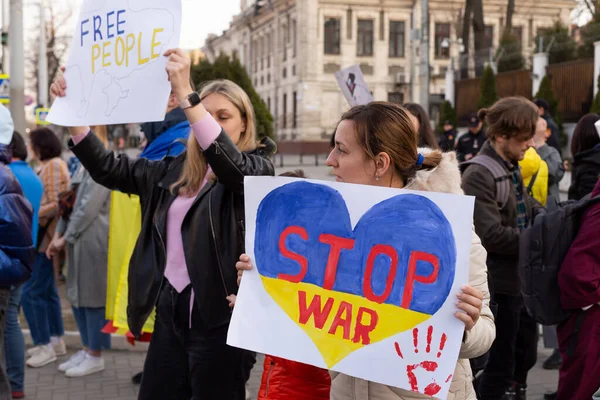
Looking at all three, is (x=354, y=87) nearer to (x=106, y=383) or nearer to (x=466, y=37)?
(x=106, y=383)

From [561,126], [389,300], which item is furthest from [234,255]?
[561,126]

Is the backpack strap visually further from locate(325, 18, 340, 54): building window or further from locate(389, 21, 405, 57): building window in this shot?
locate(389, 21, 405, 57): building window

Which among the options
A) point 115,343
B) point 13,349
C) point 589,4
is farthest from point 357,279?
point 589,4

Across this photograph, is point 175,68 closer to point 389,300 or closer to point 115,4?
point 115,4

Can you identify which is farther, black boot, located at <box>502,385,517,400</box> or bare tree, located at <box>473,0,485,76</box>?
bare tree, located at <box>473,0,485,76</box>

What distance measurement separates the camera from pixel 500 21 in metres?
59.2

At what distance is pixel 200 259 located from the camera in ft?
10.4

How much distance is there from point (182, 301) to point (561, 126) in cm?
2371

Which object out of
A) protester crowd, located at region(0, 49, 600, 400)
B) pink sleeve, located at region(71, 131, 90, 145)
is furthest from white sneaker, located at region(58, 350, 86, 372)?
pink sleeve, located at region(71, 131, 90, 145)

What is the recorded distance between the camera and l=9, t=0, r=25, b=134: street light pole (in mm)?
10641

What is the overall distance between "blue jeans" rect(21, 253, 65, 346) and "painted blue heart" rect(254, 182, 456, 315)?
4115 millimetres

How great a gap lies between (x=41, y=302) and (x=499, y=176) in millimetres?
3775

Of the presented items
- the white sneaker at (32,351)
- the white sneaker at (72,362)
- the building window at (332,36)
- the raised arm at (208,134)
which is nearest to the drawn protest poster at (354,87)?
the white sneaker at (72,362)

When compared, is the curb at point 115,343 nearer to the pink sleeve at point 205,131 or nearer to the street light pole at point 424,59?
the pink sleeve at point 205,131
